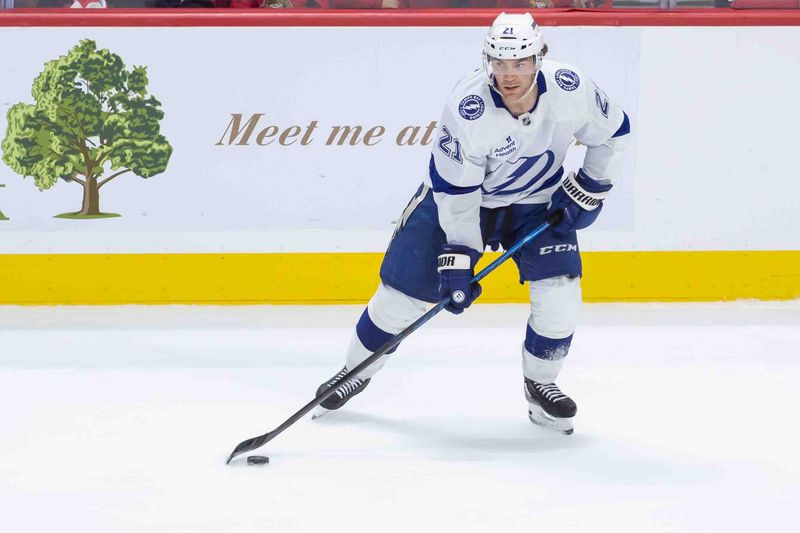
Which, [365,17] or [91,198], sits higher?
[365,17]

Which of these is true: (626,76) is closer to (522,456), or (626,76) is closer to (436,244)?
(436,244)

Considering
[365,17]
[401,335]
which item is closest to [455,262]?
[401,335]

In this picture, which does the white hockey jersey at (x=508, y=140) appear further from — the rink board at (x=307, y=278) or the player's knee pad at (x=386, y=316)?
the rink board at (x=307, y=278)

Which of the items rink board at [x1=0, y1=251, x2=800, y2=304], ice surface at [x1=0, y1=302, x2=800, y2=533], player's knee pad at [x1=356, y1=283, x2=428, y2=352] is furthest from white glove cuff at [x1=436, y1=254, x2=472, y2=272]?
rink board at [x1=0, y1=251, x2=800, y2=304]

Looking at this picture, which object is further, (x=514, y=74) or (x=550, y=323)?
(x=550, y=323)

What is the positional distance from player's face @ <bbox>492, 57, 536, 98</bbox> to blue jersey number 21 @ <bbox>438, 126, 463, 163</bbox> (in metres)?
0.17

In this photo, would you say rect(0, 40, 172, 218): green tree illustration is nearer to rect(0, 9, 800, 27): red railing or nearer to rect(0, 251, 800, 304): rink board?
rect(0, 9, 800, 27): red railing

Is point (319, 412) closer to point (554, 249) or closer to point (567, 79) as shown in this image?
point (554, 249)

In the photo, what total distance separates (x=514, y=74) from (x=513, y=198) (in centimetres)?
43

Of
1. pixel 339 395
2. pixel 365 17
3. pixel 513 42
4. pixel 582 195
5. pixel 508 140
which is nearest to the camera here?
pixel 513 42

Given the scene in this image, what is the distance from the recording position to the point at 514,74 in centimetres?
260

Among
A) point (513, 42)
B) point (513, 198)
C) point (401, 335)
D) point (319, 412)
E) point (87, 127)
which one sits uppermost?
point (513, 42)

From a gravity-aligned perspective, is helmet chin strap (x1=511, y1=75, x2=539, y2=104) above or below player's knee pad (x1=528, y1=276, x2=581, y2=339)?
above

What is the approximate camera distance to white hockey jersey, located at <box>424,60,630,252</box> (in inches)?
106
